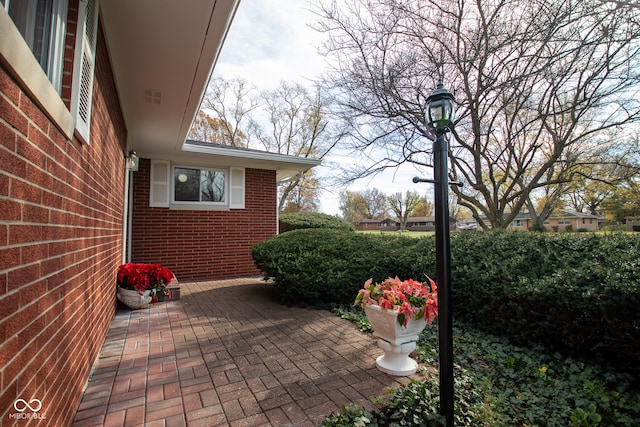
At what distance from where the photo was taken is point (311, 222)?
29.1 ft

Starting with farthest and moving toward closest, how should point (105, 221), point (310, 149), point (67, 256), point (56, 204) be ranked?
point (310, 149)
point (105, 221)
point (67, 256)
point (56, 204)

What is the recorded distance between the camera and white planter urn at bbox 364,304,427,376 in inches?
105

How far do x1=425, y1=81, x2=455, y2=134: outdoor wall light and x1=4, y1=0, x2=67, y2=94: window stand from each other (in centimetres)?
218

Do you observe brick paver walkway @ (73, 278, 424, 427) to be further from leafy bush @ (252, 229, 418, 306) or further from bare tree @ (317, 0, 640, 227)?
bare tree @ (317, 0, 640, 227)


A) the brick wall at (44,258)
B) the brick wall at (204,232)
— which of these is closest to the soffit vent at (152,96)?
the brick wall at (44,258)

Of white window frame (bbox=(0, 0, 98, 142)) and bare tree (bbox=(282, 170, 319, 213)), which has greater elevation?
bare tree (bbox=(282, 170, 319, 213))

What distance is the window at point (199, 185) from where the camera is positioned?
741 cm

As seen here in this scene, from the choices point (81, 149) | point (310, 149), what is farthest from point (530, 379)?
point (310, 149)

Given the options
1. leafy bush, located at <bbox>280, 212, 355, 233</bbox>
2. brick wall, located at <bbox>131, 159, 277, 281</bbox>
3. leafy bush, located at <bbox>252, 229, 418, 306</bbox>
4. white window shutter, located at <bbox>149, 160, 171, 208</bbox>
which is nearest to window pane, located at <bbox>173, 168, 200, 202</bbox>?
white window shutter, located at <bbox>149, 160, 171, 208</bbox>

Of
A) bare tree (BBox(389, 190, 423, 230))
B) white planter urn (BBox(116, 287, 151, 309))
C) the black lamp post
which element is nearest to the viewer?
the black lamp post

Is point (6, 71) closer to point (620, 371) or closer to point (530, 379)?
point (530, 379)

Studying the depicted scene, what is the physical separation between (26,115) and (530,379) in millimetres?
3686

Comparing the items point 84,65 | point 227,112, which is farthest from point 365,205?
point 84,65

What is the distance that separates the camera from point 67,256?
5.99 ft
